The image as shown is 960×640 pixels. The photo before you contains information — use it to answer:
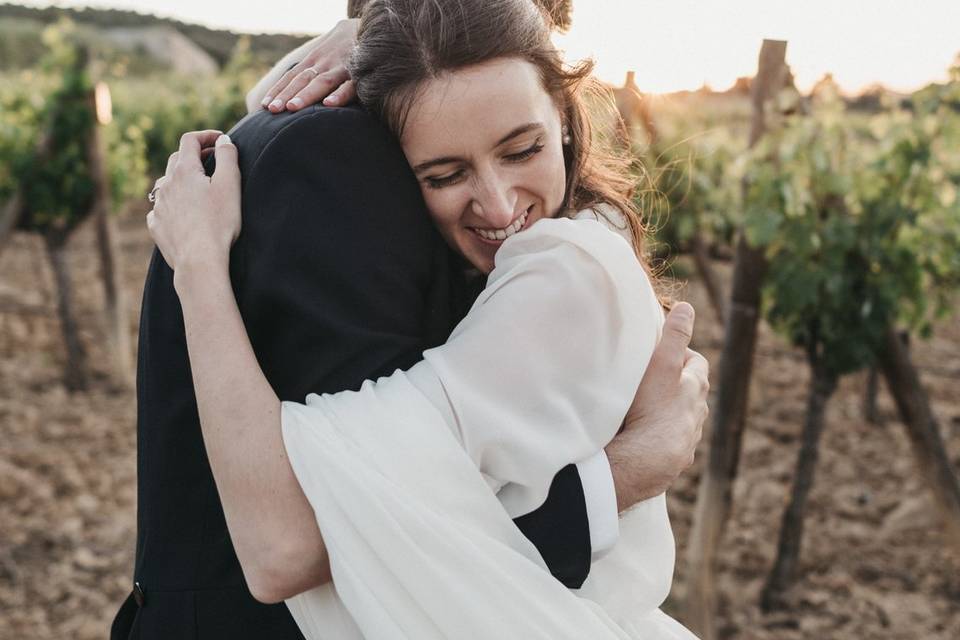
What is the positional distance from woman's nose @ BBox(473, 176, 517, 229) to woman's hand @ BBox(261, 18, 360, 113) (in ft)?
0.89

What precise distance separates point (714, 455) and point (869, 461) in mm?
2795

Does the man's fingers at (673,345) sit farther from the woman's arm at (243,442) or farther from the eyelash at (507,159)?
the woman's arm at (243,442)

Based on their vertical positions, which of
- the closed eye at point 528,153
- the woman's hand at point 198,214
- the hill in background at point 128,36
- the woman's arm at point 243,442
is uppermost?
the closed eye at point 528,153

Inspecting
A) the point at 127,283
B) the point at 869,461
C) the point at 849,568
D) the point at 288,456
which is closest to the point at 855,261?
the point at 849,568

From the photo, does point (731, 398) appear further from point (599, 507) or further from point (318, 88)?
point (318, 88)

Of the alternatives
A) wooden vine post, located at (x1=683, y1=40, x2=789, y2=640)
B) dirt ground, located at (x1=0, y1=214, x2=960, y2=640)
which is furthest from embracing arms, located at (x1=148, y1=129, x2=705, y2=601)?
dirt ground, located at (x1=0, y1=214, x2=960, y2=640)

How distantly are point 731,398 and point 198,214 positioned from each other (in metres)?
2.82

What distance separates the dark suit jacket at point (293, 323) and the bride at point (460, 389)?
4cm

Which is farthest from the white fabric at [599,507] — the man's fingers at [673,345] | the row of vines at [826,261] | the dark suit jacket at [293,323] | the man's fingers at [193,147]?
the row of vines at [826,261]

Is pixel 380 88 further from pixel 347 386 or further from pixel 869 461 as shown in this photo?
pixel 869 461

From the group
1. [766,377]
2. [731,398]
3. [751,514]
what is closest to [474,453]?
[731,398]

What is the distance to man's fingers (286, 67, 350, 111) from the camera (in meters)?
1.37

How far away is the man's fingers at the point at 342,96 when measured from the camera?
1.39 meters

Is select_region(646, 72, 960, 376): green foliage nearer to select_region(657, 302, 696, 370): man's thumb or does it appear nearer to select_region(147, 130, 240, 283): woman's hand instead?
select_region(657, 302, 696, 370): man's thumb
